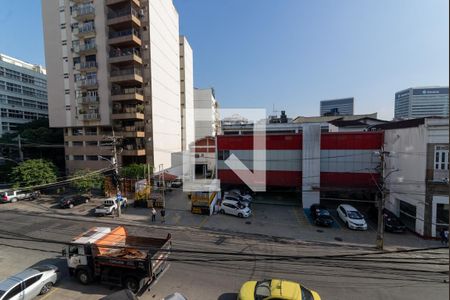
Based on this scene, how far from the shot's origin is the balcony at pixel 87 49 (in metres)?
30.5

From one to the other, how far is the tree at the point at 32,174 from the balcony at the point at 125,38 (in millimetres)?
19151

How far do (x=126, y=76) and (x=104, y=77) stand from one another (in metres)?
3.71

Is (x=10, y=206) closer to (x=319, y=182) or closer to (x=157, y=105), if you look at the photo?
(x=157, y=105)

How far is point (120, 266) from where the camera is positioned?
980 centimetres

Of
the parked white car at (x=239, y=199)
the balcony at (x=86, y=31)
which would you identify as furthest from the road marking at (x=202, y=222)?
the balcony at (x=86, y=31)

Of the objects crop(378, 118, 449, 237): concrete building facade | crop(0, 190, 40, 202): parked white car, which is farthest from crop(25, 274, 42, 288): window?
crop(0, 190, 40, 202): parked white car

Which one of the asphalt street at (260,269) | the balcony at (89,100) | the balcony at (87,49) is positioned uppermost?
the balcony at (87,49)

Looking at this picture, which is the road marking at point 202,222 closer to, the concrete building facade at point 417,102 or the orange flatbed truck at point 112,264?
the orange flatbed truck at point 112,264

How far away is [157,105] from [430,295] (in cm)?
3416

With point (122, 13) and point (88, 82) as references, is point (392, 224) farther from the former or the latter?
point (122, 13)

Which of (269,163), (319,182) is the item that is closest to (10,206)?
(269,163)

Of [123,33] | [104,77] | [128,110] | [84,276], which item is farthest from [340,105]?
[84,276]

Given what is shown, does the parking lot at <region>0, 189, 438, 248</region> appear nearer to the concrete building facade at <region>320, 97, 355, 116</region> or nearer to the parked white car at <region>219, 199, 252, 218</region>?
the parked white car at <region>219, 199, 252, 218</region>

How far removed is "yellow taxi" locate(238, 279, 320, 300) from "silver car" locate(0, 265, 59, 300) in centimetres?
917
